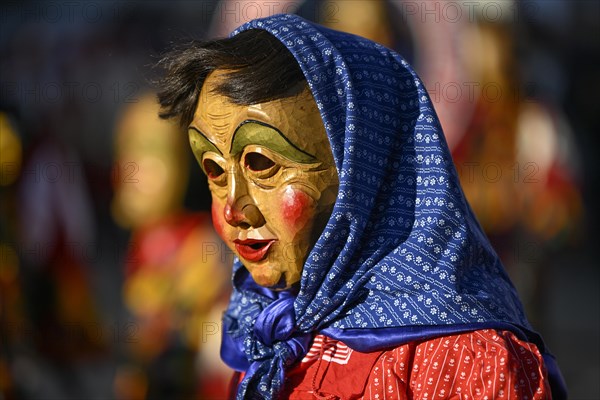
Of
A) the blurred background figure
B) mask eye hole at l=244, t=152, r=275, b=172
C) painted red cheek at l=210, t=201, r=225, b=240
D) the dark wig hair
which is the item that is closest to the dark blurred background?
the blurred background figure

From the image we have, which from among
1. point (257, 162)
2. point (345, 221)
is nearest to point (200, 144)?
point (257, 162)

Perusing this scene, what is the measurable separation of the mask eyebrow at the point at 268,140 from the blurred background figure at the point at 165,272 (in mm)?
1996

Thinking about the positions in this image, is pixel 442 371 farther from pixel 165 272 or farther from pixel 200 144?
pixel 165 272

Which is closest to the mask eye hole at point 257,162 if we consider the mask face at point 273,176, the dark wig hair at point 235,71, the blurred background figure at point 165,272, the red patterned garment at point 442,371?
the mask face at point 273,176

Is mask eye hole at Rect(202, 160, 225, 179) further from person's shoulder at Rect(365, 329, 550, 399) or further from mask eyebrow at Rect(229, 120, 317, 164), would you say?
person's shoulder at Rect(365, 329, 550, 399)

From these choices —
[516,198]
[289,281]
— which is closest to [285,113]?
[289,281]

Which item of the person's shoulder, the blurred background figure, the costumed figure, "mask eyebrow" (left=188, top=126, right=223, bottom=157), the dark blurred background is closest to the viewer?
the person's shoulder

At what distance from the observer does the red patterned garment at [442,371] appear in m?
1.56

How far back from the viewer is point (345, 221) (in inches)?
66.7

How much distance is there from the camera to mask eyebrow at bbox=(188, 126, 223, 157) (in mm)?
1794

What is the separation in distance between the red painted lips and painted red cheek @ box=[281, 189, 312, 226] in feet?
0.22

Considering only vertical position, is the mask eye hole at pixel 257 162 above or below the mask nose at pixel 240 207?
above

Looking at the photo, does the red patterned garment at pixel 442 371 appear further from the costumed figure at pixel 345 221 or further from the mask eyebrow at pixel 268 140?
the mask eyebrow at pixel 268 140

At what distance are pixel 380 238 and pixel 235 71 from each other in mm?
459
